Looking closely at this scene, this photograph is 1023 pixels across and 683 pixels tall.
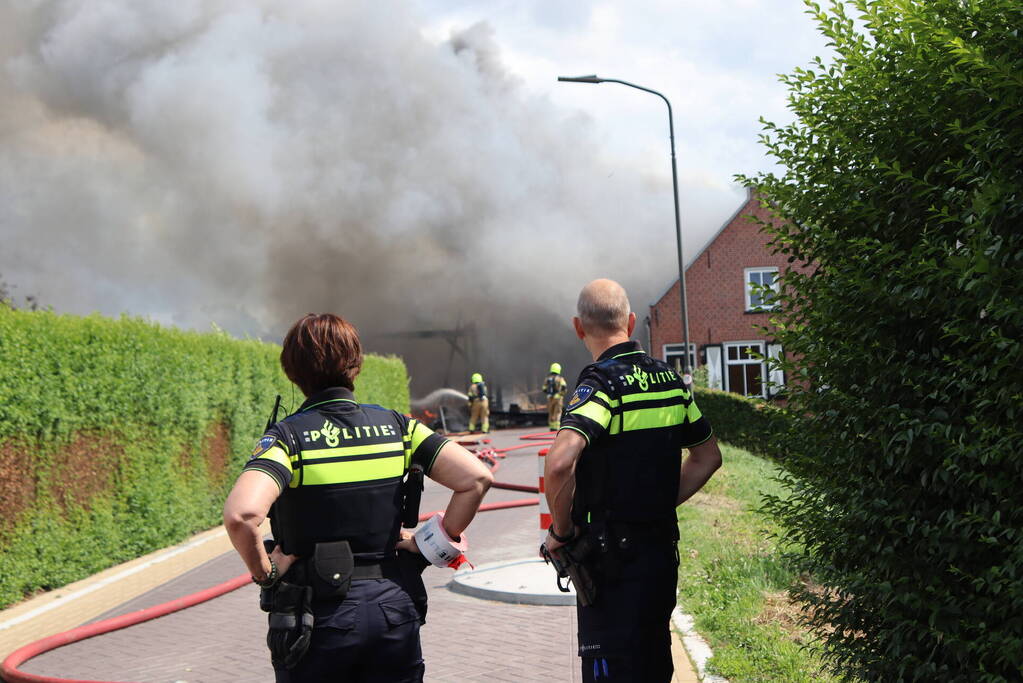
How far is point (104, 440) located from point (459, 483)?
7144mm

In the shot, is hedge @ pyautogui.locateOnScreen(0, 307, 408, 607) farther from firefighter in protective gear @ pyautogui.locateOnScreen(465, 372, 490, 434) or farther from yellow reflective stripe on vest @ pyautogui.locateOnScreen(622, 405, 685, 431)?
firefighter in protective gear @ pyautogui.locateOnScreen(465, 372, 490, 434)

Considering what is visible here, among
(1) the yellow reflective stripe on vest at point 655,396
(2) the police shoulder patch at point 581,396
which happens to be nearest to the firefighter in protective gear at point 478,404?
(1) the yellow reflective stripe on vest at point 655,396

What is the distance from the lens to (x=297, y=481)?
281cm

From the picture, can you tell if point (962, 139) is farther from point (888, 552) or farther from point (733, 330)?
point (733, 330)

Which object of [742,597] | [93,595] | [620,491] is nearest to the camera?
[620,491]

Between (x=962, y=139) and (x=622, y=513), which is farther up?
(x=962, y=139)

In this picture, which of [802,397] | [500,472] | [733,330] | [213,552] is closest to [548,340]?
[733,330]

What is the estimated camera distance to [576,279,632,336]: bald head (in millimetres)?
3398

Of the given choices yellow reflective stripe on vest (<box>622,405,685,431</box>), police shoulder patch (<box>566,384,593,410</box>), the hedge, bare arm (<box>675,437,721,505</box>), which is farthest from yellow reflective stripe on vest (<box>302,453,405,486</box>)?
the hedge

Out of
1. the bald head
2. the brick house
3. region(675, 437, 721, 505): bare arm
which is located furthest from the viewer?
the brick house

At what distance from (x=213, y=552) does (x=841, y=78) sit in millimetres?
8400

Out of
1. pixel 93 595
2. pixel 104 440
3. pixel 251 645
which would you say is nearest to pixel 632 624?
pixel 251 645

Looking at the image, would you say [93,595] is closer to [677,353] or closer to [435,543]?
[435,543]

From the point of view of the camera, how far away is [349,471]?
285cm
